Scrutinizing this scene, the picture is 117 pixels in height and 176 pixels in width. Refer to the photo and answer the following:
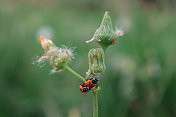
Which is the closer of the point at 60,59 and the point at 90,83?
the point at 90,83

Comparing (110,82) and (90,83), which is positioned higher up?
(110,82)

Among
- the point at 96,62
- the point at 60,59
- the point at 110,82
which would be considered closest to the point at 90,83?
the point at 96,62

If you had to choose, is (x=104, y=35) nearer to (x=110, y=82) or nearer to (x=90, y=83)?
(x=90, y=83)

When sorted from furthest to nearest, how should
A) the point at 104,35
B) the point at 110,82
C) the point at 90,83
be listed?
1. the point at 110,82
2. the point at 104,35
3. the point at 90,83

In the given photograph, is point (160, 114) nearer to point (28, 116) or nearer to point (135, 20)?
point (28, 116)

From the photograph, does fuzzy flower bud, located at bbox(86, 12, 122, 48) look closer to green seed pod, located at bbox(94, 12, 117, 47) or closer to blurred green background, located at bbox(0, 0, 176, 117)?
green seed pod, located at bbox(94, 12, 117, 47)

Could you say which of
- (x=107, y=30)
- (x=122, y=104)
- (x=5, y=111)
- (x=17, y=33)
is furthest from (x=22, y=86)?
(x=107, y=30)

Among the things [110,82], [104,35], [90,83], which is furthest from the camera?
[110,82]

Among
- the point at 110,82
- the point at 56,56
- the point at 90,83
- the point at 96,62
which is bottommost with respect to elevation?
the point at 90,83

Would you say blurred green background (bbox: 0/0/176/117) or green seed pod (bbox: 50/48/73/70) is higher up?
blurred green background (bbox: 0/0/176/117)

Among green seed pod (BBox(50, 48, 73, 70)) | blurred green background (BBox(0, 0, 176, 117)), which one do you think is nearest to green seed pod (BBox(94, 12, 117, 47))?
green seed pod (BBox(50, 48, 73, 70))

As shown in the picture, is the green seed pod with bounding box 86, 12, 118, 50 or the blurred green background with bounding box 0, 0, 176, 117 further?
the blurred green background with bounding box 0, 0, 176, 117

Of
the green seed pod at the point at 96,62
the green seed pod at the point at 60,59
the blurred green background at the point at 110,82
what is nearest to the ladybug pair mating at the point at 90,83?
the green seed pod at the point at 96,62
